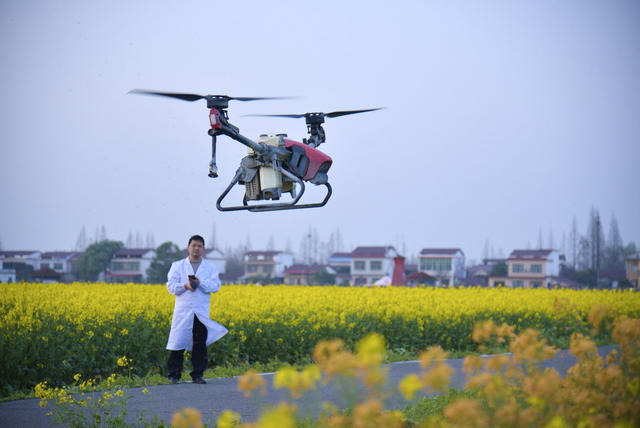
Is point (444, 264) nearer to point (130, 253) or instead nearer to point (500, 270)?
point (500, 270)

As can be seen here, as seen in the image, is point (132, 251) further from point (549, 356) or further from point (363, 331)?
point (549, 356)

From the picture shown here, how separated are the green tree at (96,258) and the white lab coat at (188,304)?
170 ft

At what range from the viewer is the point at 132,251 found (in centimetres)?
6750

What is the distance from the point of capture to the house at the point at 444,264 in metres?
Answer: 69.6

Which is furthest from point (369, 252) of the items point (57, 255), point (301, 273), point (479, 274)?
point (57, 255)

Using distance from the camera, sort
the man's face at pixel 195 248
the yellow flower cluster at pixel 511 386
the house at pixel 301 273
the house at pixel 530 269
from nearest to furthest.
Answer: the yellow flower cluster at pixel 511 386 → the man's face at pixel 195 248 → the house at pixel 530 269 → the house at pixel 301 273

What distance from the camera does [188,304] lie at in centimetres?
848

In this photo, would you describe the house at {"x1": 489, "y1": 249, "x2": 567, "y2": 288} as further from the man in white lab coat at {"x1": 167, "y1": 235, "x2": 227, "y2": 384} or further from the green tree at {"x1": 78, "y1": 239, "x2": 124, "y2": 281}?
the man in white lab coat at {"x1": 167, "y1": 235, "x2": 227, "y2": 384}

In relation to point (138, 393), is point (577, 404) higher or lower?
higher

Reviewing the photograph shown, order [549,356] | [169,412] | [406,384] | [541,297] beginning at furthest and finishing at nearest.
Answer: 1. [541,297]
2. [169,412]
3. [549,356]
4. [406,384]

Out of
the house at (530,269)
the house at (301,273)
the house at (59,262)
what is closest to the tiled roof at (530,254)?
the house at (530,269)

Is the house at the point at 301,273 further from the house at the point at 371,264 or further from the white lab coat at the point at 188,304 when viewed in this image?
the white lab coat at the point at 188,304

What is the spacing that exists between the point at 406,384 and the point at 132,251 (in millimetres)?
67490

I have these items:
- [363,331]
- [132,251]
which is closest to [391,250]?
[132,251]
